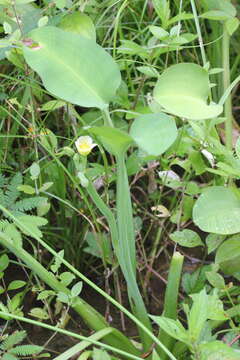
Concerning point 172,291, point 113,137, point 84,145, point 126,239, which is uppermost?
point 113,137

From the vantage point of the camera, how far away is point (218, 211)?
95 cm

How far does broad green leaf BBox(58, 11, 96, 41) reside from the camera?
0.97 metres

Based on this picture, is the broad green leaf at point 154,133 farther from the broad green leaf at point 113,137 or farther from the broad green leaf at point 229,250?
the broad green leaf at point 229,250

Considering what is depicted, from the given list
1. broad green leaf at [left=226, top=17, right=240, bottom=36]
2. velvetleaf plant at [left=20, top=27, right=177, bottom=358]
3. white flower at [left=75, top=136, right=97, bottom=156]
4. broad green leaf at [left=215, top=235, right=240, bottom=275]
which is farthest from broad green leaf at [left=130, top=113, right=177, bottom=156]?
broad green leaf at [left=226, top=17, right=240, bottom=36]

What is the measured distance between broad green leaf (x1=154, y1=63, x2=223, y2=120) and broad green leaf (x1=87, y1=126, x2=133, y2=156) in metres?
0.06

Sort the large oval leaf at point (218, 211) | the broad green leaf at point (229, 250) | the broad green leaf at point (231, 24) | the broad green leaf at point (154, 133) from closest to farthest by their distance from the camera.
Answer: the broad green leaf at point (154, 133) < the large oval leaf at point (218, 211) < the broad green leaf at point (229, 250) < the broad green leaf at point (231, 24)

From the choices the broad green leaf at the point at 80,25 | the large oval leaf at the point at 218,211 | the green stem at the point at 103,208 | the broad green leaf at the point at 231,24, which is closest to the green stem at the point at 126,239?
the green stem at the point at 103,208

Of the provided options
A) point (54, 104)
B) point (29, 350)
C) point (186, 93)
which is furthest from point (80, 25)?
point (29, 350)

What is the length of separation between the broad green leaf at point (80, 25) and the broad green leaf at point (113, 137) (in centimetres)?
23

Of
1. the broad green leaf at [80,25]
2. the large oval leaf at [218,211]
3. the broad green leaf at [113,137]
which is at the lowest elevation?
the large oval leaf at [218,211]

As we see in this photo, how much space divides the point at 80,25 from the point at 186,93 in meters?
0.30

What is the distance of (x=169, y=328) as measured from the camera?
832 millimetres

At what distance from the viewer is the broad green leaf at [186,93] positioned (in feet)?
2.42

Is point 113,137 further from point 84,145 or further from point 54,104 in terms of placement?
point 54,104
